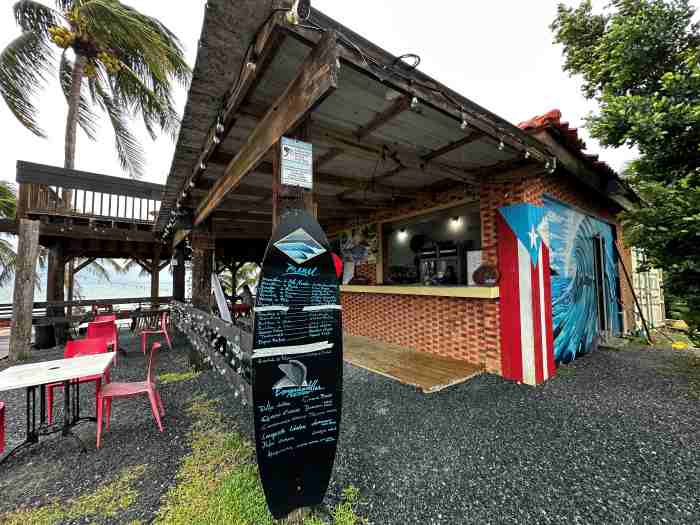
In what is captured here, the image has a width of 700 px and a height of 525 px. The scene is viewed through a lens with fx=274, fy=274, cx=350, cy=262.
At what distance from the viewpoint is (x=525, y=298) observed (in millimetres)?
3742

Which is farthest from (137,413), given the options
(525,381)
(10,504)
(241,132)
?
(525,381)

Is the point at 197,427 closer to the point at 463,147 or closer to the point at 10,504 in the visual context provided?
the point at 10,504

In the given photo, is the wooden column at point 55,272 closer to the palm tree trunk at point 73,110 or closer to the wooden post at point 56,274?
the wooden post at point 56,274

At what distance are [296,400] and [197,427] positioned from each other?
1989 millimetres

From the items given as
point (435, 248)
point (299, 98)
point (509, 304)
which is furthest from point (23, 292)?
point (509, 304)

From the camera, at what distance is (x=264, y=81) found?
2178 millimetres

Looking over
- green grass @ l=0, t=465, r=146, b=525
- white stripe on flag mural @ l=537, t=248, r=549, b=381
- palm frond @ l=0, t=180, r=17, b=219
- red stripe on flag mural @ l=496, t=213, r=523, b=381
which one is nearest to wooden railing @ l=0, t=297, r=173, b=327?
palm frond @ l=0, t=180, r=17, b=219

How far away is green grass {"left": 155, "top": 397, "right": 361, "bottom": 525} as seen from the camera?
1.78 metres

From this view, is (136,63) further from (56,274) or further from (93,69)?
(56,274)

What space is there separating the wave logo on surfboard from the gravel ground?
1.74 m

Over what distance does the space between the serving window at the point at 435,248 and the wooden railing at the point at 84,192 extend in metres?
6.10

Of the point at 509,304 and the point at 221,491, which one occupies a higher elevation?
the point at 509,304

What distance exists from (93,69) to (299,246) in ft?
42.3

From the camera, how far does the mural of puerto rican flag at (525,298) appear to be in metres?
3.74
